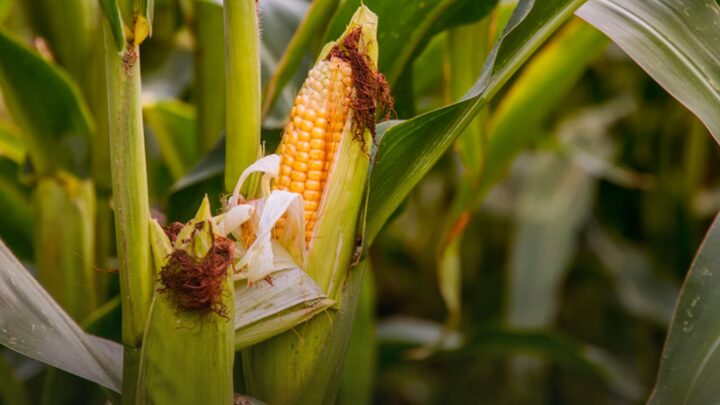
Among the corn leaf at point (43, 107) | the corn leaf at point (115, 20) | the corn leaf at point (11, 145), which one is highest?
the corn leaf at point (11, 145)

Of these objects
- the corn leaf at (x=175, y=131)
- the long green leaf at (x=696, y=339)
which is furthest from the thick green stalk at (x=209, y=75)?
the long green leaf at (x=696, y=339)

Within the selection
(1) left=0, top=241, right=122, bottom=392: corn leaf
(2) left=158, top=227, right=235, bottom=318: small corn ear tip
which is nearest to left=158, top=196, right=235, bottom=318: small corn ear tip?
(2) left=158, top=227, right=235, bottom=318: small corn ear tip

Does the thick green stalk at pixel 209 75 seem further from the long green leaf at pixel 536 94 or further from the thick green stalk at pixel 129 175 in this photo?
the thick green stalk at pixel 129 175

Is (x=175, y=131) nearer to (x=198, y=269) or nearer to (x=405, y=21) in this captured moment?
(x=405, y=21)

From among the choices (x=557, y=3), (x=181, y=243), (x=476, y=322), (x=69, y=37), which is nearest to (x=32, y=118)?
(x=69, y=37)

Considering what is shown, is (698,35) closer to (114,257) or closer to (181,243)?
(181,243)
